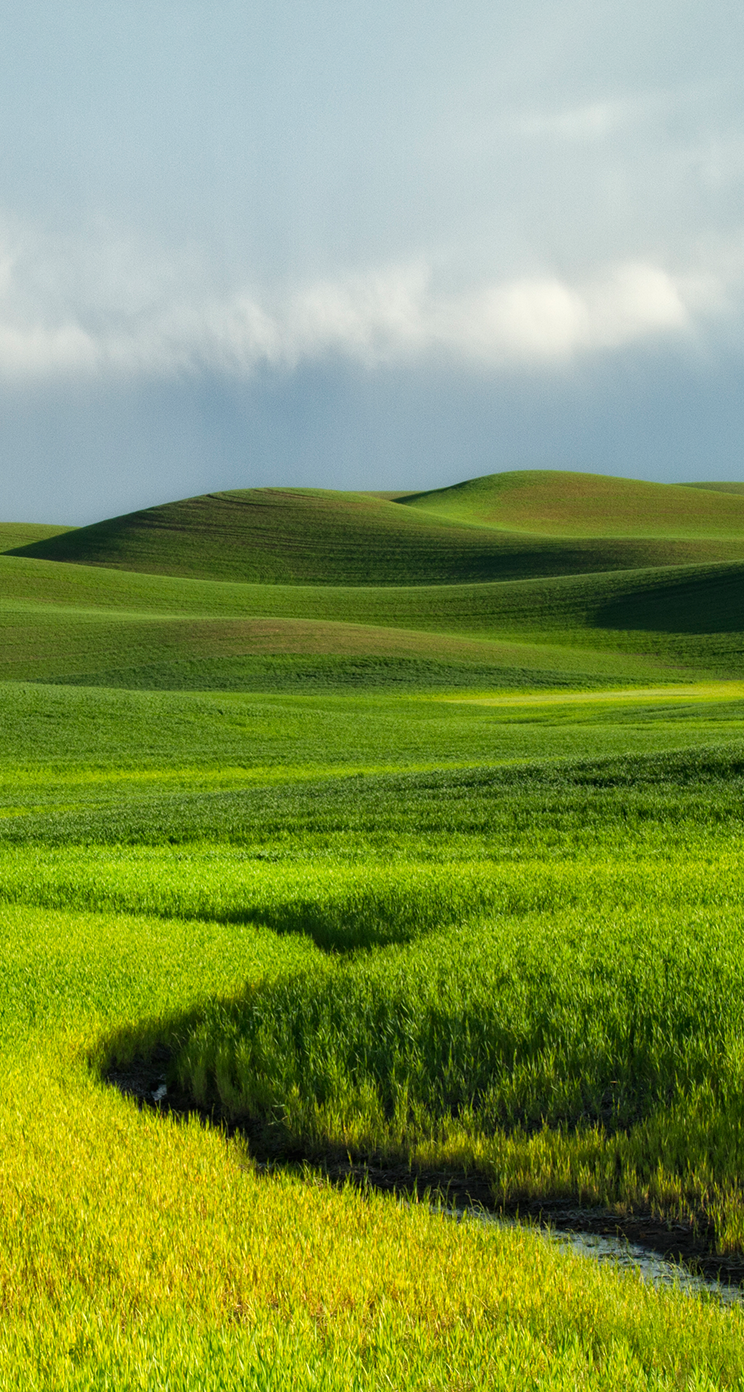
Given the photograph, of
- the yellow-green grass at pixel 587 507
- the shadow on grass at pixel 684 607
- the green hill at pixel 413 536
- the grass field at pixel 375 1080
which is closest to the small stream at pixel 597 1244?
the grass field at pixel 375 1080

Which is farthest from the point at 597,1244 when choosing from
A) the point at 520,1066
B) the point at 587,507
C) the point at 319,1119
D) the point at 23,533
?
the point at 23,533

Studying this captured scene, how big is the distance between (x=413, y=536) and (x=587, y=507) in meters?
37.3

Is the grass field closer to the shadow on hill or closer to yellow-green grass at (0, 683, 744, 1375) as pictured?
yellow-green grass at (0, 683, 744, 1375)

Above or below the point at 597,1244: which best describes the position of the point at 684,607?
above

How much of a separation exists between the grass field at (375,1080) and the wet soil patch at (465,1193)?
0.11ft

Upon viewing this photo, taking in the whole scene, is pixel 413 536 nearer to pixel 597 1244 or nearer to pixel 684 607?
pixel 684 607

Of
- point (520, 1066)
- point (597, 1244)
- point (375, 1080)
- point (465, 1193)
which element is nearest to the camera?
point (597, 1244)

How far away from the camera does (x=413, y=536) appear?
427 ft

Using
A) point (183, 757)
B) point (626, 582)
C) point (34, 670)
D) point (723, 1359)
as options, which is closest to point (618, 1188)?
point (723, 1359)

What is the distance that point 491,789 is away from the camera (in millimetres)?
20031

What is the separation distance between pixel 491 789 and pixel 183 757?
1850 cm

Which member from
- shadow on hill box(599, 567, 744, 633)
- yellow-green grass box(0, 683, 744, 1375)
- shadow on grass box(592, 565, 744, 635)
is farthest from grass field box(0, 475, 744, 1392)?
shadow on grass box(592, 565, 744, 635)

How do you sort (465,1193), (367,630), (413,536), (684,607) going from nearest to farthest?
1. (465,1193)
2. (367,630)
3. (684,607)
4. (413,536)

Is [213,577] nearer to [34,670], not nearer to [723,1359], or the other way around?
[34,670]
